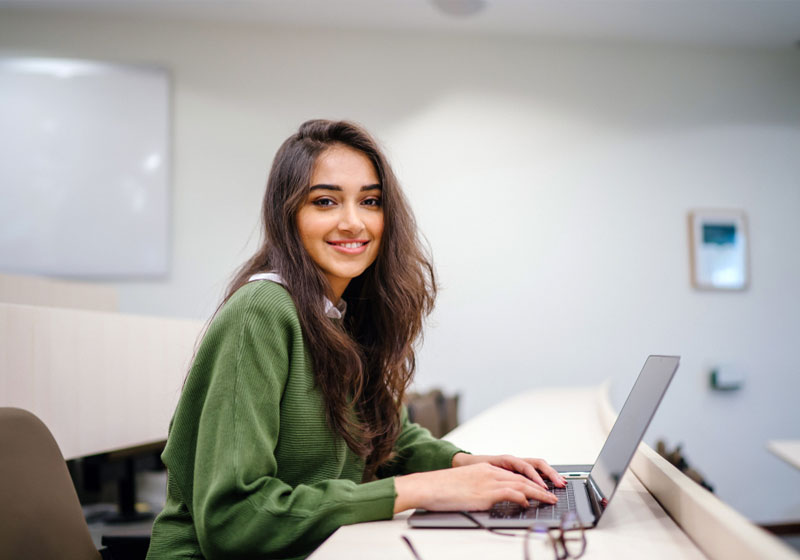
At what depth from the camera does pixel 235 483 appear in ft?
2.70

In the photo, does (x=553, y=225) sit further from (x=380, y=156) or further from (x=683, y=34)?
(x=380, y=156)

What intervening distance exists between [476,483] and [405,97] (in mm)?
3264

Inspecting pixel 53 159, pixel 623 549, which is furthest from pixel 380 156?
pixel 53 159

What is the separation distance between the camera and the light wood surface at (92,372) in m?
1.36

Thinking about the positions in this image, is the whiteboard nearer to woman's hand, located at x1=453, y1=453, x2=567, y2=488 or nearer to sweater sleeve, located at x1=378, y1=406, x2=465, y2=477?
sweater sleeve, located at x1=378, y1=406, x2=465, y2=477

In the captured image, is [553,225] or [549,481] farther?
[553,225]

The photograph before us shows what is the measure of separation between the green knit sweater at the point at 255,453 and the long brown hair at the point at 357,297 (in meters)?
0.04

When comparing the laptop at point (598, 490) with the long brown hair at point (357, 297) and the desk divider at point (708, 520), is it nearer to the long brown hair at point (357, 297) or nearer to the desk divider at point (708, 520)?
the desk divider at point (708, 520)

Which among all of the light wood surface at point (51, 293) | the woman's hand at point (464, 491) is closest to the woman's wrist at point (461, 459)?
the woman's hand at point (464, 491)

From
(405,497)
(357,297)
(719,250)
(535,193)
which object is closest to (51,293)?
(357,297)

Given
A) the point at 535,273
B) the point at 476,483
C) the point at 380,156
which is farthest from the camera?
the point at 535,273

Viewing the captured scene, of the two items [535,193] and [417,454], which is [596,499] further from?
[535,193]

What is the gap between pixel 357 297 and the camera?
1295 millimetres

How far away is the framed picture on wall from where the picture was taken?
3896 mm
